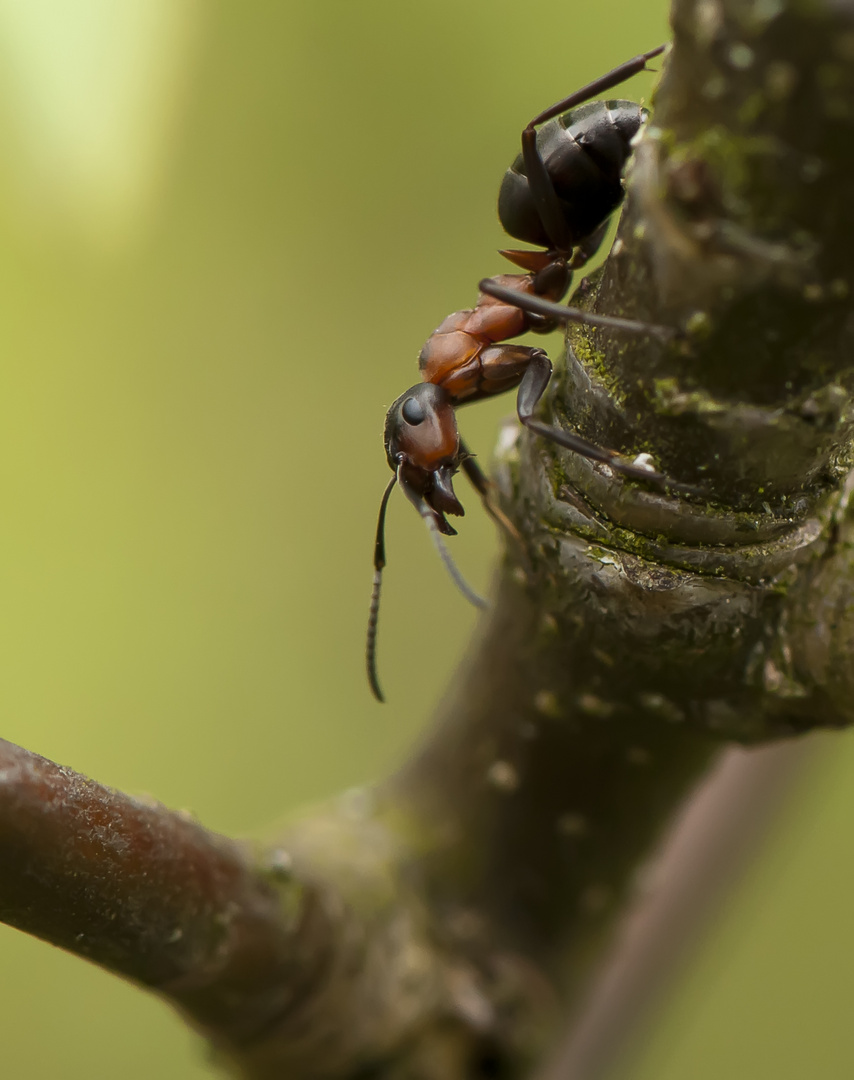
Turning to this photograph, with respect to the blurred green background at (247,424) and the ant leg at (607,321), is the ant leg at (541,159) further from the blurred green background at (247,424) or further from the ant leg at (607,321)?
the blurred green background at (247,424)

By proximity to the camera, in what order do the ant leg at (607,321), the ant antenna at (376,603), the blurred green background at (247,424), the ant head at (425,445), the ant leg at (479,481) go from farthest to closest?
the blurred green background at (247,424) < the ant antenna at (376,603) < the ant head at (425,445) < the ant leg at (479,481) < the ant leg at (607,321)

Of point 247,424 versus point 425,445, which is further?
point 247,424

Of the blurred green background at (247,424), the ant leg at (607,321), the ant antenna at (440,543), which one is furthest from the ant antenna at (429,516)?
the blurred green background at (247,424)

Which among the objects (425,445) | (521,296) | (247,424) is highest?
(521,296)

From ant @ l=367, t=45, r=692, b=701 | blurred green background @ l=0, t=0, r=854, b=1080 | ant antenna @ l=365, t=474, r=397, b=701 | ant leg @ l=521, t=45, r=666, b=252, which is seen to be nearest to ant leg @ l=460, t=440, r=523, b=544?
ant @ l=367, t=45, r=692, b=701

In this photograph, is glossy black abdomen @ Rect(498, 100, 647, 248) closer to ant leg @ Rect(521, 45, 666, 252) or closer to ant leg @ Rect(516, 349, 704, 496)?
ant leg @ Rect(521, 45, 666, 252)

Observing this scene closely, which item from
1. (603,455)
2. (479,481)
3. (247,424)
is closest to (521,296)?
(479,481)

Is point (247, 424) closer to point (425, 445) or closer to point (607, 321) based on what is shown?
point (425, 445)

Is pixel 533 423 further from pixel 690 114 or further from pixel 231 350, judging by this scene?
pixel 231 350

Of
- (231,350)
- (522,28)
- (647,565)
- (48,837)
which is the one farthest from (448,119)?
(48,837)
